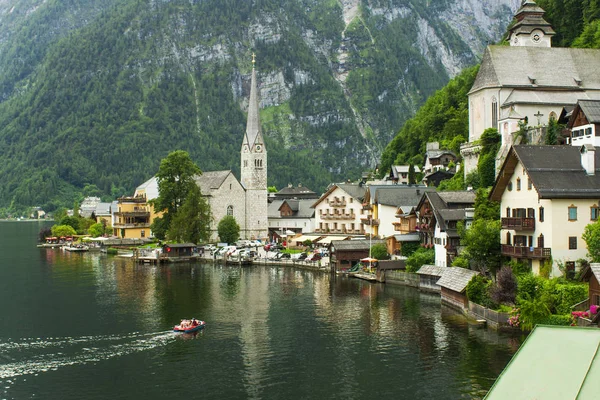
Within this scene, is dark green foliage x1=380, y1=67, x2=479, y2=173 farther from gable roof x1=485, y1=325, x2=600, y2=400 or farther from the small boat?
gable roof x1=485, y1=325, x2=600, y2=400

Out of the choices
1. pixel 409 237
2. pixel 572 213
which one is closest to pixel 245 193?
pixel 409 237

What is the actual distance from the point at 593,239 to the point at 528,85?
3909cm

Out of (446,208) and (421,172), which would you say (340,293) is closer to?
(446,208)

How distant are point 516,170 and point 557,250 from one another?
7.09 metres

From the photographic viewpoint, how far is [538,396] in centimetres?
1555

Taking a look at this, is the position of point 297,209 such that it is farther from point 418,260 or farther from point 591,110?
point 591,110

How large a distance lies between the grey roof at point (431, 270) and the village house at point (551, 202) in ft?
34.8

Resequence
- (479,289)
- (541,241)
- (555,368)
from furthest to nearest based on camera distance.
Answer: (479,289), (541,241), (555,368)

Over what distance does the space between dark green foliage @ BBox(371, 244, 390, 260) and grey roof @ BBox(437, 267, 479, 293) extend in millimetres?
20657

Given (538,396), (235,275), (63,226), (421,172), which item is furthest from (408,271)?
(63,226)

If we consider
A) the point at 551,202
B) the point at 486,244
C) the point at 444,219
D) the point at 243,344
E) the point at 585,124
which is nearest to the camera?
the point at 243,344

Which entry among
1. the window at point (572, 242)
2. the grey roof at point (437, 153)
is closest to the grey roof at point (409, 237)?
the window at point (572, 242)

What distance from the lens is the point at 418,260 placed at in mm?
68125

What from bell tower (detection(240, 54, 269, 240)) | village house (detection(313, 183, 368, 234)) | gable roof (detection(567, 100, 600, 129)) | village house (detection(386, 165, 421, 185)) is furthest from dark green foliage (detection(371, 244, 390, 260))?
bell tower (detection(240, 54, 269, 240))
